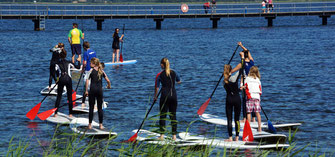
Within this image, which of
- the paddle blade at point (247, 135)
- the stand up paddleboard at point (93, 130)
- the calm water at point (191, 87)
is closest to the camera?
the paddle blade at point (247, 135)

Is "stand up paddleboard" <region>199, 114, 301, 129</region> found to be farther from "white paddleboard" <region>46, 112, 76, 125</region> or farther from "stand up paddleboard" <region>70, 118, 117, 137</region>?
"white paddleboard" <region>46, 112, 76, 125</region>

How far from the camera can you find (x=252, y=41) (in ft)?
168

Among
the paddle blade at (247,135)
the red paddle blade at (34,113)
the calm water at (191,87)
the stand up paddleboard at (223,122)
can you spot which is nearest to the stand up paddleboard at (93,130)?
the calm water at (191,87)

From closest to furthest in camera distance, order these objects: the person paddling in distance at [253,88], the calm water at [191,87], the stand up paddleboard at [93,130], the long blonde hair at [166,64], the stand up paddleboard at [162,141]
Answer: the stand up paddleboard at [162,141] → the long blonde hair at [166,64] → the person paddling in distance at [253,88] → the stand up paddleboard at [93,130] → the calm water at [191,87]

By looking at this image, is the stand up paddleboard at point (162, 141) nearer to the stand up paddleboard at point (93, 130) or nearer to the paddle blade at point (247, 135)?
the stand up paddleboard at point (93, 130)

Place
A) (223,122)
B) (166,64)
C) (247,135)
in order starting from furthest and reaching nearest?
1. (223,122)
2. (247,135)
3. (166,64)

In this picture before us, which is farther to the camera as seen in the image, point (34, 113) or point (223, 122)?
point (34, 113)

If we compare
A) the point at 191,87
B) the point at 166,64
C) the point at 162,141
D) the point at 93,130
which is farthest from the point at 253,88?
the point at 191,87

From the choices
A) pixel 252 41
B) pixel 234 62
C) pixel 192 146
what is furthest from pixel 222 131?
pixel 252 41

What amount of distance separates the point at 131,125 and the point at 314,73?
14.4 metres

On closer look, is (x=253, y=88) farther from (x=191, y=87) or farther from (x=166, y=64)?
(x=191, y=87)

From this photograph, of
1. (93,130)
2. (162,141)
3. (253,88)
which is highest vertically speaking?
(253,88)

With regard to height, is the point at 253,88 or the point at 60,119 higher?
the point at 253,88

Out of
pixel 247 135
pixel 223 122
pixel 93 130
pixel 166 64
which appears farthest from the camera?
pixel 223 122
